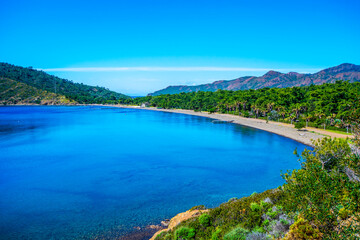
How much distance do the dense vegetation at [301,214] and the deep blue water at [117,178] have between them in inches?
285

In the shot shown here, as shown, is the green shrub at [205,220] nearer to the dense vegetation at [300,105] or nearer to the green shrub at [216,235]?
the green shrub at [216,235]

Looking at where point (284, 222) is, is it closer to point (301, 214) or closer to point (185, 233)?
point (301, 214)

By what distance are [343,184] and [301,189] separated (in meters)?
1.71

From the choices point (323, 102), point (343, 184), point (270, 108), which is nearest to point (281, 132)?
point (323, 102)

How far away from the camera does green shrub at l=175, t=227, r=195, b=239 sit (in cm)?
1333

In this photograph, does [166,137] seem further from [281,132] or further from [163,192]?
[163,192]

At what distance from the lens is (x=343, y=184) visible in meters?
9.95

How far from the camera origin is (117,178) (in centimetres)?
3108

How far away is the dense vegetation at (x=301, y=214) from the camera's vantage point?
28.1 ft

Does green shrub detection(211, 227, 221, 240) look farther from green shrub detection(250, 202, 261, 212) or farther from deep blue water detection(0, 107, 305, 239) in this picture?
deep blue water detection(0, 107, 305, 239)

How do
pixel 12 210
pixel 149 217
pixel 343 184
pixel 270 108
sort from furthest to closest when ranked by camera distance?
pixel 270 108
pixel 12 210
pixel 149 217
pixel 343 184

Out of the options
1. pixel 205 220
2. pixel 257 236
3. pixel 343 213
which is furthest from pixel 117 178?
pixel 343 213

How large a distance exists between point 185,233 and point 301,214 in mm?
6798

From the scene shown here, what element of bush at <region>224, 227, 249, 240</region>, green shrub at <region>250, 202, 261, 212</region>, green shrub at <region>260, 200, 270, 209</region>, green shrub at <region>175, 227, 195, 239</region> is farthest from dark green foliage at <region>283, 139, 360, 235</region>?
green shrub at <region>175, 227, 195, 239</region>
